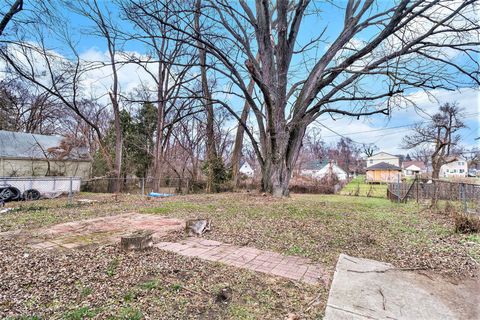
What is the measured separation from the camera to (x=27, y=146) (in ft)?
49.1

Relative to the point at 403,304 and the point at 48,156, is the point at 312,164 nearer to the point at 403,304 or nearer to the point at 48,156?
the point at 48,156

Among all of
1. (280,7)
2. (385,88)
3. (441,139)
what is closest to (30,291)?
(385,88)

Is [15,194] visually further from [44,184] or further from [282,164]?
[282,164]

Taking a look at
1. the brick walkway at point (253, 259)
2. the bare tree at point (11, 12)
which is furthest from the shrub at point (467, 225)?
the bare tree at point (11, 12)

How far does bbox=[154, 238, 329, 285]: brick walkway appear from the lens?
280cm

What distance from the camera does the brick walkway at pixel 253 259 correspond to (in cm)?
280

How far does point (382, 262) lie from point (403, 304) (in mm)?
1065

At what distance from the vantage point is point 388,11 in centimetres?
803

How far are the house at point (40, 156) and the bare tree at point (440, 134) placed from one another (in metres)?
25.2

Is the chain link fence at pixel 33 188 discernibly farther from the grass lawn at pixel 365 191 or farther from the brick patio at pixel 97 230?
the grass lawn at pixel 365 191

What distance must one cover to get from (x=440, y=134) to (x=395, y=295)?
83.3ft

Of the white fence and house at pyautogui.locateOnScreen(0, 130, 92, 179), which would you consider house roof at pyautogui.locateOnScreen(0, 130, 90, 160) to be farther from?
the white fence

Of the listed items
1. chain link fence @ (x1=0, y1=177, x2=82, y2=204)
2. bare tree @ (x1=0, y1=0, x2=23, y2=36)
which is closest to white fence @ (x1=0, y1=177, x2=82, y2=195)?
chain link fence @ (x1=0, y1=177, x2=82, y2=204)

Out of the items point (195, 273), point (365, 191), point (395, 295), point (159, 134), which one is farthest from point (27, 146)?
point (365, 191)
